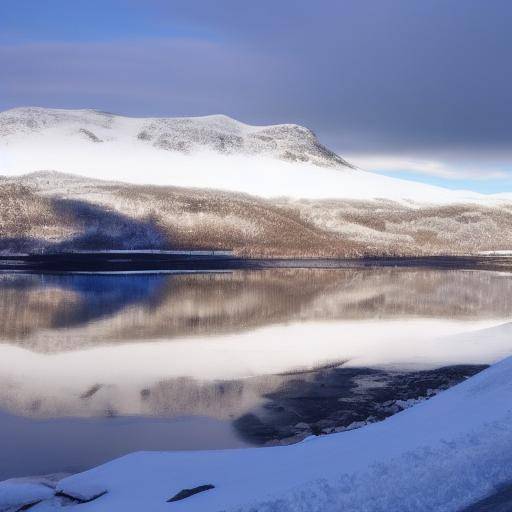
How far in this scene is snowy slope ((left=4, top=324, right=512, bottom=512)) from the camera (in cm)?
779

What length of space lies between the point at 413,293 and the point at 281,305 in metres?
10.3

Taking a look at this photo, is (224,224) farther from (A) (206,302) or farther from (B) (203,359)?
(B) (203,359)

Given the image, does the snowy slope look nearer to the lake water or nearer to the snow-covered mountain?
the lake water

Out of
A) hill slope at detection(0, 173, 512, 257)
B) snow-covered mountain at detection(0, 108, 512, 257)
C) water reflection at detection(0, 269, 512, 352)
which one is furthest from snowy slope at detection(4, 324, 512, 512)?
hill slope at detection(0, 173, 512, 257)

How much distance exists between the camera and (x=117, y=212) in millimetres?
110625

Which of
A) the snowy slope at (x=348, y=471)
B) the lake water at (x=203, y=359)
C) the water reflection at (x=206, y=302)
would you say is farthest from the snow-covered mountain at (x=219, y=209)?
the snowy slope at (x=348, y=471)

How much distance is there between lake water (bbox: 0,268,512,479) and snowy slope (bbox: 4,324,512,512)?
4.95 ft

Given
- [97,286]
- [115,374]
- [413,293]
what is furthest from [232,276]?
[115,374]

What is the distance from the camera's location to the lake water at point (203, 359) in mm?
12758

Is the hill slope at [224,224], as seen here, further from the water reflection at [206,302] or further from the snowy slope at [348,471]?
the snowy slope at [348,471]

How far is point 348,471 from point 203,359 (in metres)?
11.2

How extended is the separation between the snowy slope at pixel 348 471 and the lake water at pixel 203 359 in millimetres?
1508

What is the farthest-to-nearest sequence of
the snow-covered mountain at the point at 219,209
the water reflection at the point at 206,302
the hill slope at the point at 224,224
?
the snow-covered mountain at the point at 219,209 → the hill slope at the point at 224,224 → the water reflection at the point at 206,302

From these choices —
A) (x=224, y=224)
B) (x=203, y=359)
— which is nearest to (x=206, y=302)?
(x=203, y=359)
